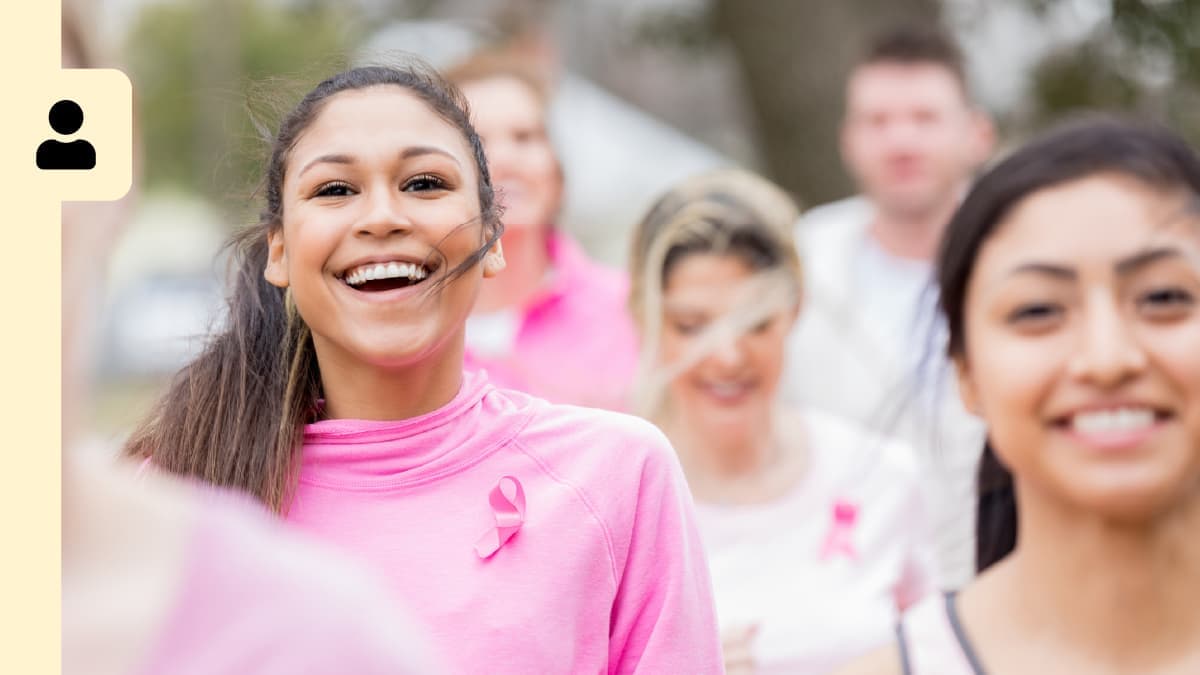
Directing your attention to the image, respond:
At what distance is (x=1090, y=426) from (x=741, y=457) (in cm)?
199

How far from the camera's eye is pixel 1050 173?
7.13 feet

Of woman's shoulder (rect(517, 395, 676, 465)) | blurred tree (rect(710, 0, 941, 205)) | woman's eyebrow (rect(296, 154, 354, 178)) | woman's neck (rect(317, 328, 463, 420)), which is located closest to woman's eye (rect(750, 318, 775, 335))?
woman's shoulder (rect(517, 395, 676, 465))

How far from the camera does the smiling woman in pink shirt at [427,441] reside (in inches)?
86.7

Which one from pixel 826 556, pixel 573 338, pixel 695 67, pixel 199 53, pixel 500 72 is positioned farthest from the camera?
pixel 199 53

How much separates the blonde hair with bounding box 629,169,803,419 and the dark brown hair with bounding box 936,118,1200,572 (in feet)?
5.67

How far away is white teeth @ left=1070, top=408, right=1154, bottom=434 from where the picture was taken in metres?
1.99

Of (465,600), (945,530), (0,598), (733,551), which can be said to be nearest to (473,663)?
(465,600)

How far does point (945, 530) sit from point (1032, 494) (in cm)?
190

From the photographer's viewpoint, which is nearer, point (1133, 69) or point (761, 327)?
point (761, 327)

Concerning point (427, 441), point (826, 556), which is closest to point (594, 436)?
point (427, 441)

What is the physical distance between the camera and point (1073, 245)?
6.82ft

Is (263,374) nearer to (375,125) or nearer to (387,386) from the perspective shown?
(387,386)

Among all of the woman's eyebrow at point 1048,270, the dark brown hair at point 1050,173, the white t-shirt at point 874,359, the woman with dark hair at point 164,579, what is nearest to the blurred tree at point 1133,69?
the white t-shirt at point 874,359

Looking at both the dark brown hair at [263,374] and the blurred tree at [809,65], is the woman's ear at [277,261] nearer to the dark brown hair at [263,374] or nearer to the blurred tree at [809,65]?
the dark brown hair at [263,374]
